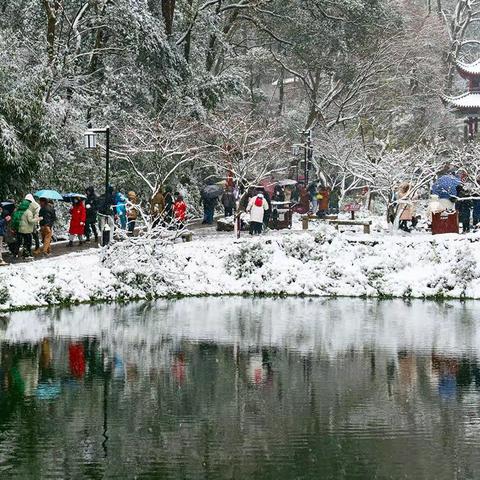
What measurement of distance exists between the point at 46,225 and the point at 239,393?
39.9 ft

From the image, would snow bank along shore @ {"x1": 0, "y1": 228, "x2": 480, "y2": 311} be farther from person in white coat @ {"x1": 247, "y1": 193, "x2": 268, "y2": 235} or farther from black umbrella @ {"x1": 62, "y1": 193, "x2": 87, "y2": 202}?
black umbrella @ {"x1": 62, "y1": 193, "x2": 87, "y2": 202}

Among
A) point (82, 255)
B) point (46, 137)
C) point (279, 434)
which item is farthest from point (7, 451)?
point (46, 137)

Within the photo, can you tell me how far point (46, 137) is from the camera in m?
29.2

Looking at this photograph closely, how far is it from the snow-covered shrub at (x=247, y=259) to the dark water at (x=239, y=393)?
149 inches

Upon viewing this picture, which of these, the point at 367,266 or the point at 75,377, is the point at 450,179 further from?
the point at 75,377

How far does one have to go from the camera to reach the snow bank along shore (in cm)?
2700

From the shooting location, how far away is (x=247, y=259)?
1150 inches

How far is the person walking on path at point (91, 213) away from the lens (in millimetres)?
28766

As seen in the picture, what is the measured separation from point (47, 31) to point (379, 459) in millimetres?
24585

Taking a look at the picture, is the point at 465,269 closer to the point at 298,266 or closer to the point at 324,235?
the point at 324,235

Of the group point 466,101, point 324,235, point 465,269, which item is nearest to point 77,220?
point 324,235

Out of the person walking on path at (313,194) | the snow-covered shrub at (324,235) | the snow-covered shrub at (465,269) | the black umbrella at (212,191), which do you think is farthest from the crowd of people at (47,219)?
the person walking on path at (313,194)

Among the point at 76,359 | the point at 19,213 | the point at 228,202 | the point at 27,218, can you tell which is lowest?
the point at 76,359

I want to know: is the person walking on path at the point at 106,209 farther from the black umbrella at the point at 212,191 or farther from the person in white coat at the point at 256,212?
the black umbrella at the point at 212,191
